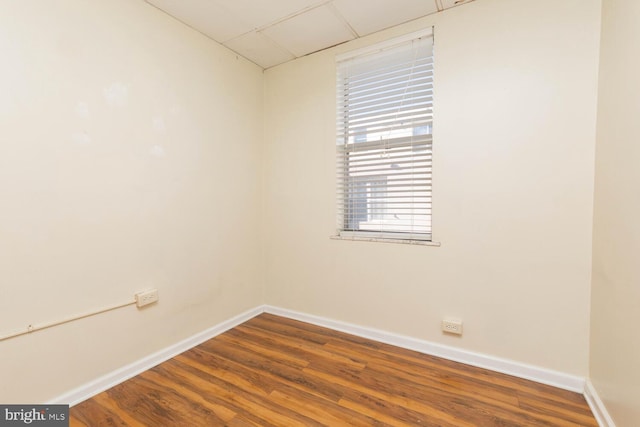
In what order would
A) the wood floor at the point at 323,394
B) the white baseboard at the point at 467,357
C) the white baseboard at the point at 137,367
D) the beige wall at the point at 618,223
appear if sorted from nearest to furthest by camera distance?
1. the beige wall at the point at 618,223
2. the wood floor at the point at 323,394
3. the white baseboard at the point at 137,367
4. the white baseboard at the point at 467,357

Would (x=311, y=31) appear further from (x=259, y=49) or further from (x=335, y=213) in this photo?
(x=335, y=213)

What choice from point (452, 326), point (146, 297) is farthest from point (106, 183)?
point (452, 326)

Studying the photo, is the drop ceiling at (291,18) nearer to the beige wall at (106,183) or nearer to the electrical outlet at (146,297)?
A: the beige wall at (106,183)

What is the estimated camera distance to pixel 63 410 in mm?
1531

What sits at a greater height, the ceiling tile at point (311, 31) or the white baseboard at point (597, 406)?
the ceiling tile at point (311, 31)

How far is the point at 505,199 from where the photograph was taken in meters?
1.85

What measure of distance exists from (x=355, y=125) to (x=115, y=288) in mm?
2158

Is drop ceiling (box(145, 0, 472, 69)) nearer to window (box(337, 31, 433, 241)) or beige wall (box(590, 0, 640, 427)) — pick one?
window (box(337, 31, 433, 241))

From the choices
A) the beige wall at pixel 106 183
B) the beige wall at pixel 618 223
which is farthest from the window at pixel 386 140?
the beige wall at pixel 106 183

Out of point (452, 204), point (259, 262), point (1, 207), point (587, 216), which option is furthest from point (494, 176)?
point (1, 207)

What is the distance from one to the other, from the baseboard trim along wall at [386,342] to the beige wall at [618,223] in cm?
16

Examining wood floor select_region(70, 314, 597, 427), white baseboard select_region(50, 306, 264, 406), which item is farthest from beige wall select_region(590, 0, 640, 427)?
white baseboard select_region(50, 306, 264, 406)

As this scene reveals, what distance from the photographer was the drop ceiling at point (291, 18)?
1954mm

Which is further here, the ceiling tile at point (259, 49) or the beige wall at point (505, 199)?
the ceiling tile at point (259, 49)
